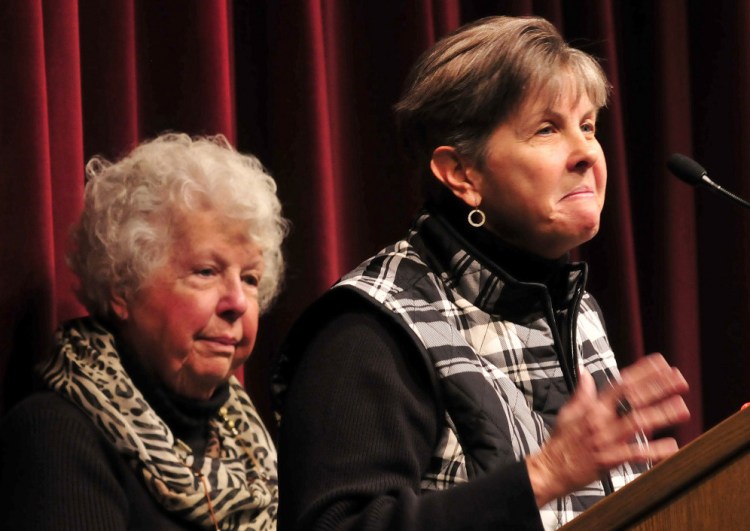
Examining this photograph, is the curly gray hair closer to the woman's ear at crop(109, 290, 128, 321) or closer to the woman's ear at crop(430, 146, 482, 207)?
the woman's ear at crop(109, 290, 128, 321)

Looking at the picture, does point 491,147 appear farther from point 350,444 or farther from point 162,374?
point 162,374

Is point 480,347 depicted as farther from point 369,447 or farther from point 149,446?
point 149,446

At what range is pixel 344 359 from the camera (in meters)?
1.32

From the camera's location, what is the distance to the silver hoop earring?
1.52 metres

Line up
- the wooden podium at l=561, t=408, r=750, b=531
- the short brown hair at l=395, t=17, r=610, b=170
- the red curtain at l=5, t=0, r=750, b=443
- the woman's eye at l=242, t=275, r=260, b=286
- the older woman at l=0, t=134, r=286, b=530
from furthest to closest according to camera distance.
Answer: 1. the woman's eye at l=242, t=275, r=260, b=286
2. the red curtain at l=5, t=0, r=750, b=443
3. the older woman at l=0, t=134, r=286, b=530
4. the short brown hair at l=395, t=17, r=610, b=170
5. the wooden podium at l=561, t=408, r=750, b=531

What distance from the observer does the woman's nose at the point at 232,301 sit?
1.90 meters

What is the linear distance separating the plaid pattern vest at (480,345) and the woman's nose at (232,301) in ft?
1.45

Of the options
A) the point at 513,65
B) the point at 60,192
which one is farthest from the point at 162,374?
the point at 513,65

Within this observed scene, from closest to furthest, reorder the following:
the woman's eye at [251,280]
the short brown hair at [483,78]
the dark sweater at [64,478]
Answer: the short brown hair at [483,78], the dark sweater at [64,478], the woman's eye at [251,280]

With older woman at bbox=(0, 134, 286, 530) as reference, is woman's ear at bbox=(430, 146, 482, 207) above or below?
above

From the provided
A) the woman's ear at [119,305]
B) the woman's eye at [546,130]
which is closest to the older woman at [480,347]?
the woman's eye at [546,130]

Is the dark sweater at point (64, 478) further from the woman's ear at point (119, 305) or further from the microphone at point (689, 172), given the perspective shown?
the microphone at point (689, 172)

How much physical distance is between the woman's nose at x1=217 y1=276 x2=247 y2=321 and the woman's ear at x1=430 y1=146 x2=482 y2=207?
1.60 ft

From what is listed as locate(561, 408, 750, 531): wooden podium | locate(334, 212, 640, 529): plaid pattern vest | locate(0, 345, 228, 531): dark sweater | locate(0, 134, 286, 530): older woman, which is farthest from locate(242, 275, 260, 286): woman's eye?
locate(561, 408, 750, 531): wooden podium
